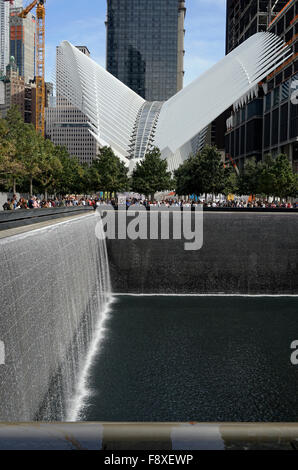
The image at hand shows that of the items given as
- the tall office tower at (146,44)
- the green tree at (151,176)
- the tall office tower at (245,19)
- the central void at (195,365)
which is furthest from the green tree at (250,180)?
the tall office tower at (146,44)

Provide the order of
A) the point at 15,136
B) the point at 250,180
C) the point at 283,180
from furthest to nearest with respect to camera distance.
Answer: the point at 250,180 < the point at 283,180 < the point at 15,136

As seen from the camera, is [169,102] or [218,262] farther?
[169,102]

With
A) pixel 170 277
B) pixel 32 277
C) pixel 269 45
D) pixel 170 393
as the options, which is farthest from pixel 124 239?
pixel 269 45

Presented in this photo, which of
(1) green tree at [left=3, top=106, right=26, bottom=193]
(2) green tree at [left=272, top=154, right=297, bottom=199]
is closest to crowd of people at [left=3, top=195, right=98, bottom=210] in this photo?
(1) green tree at [left=3, top=106, right=26, bottom=193]

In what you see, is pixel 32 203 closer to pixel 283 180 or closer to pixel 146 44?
Result: pixel 283 180

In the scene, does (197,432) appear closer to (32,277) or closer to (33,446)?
(33,446)

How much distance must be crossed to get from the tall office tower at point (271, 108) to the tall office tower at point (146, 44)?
76712 mm

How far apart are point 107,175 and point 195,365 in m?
47.3

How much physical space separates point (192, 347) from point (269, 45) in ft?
227

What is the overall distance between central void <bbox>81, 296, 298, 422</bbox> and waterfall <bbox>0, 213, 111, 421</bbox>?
56 cm

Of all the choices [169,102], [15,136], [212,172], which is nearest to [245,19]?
[169,102]

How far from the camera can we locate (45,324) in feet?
26.9
